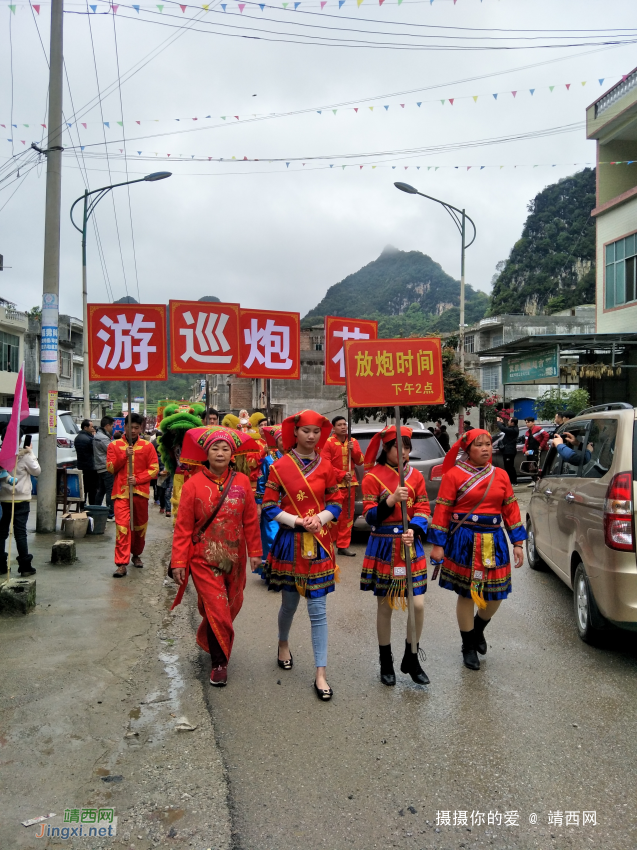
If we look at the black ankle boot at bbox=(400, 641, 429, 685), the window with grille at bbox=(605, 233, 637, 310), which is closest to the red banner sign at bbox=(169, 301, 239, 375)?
the black ankle boot at bbox=(400, 641, 429, 685)

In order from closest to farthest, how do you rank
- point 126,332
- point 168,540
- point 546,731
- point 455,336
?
point 546,731
point 126,332
point 168,540
point 455,336

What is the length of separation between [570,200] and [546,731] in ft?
195

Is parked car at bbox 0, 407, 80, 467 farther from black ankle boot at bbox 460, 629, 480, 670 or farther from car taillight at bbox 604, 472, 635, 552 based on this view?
car taillight at bbox 604, 472, 635, 552

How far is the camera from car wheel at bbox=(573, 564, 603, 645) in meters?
4.84

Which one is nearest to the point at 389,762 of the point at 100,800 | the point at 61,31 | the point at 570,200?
the point at 100,800

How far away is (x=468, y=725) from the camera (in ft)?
12.3

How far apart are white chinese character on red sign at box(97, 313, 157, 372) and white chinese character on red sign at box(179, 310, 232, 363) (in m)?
0.44

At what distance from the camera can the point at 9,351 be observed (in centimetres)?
3481

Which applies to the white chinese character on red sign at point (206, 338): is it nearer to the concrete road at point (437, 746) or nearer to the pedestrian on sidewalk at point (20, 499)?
the pedestrian on sidewalk at point (20, 499)

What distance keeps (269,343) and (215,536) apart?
4167mm

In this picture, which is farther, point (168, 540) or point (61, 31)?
point (168, 540)

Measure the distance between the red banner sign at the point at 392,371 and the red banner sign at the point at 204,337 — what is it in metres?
3.54

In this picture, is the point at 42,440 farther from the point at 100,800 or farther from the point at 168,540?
the point at 100,800

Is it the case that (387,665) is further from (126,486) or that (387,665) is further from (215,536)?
(126,486)
